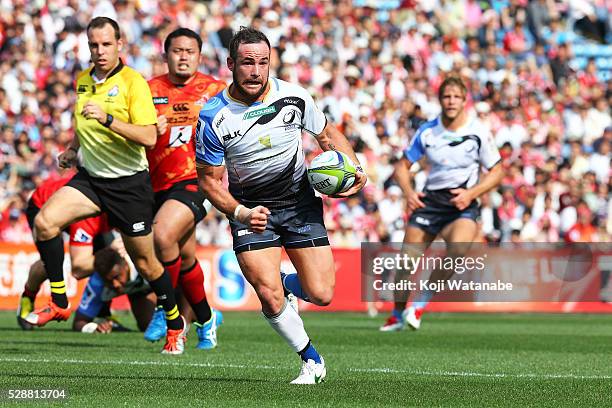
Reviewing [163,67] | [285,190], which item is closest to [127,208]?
[285,190]

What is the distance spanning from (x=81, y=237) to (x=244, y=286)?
705cm

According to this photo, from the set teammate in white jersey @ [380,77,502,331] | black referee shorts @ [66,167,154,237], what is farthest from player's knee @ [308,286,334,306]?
teammate in white jersey @ [380,77,502,331]

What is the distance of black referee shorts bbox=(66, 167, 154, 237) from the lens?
1105 cm

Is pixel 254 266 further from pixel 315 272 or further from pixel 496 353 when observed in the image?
pixel 496 353

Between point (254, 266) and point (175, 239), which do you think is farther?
point (175, 239)

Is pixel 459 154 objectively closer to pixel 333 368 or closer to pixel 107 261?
pixel 107 261

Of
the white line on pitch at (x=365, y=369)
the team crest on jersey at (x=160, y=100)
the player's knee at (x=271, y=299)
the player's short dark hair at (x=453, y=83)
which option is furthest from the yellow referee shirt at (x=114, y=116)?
the player's short dark hair at (x=453, y=83)

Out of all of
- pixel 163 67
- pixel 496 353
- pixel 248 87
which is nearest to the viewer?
pixel 248 87

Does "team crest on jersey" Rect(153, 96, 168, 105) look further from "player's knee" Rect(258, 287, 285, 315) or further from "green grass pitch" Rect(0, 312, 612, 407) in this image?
"player's knee" Rect(258, 287, 285, 315)

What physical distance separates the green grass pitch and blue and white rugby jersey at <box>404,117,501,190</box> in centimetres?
180

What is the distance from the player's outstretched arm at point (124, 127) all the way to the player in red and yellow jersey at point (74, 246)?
326 cm

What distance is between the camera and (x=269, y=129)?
8.70 meters

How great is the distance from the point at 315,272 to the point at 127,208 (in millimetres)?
2730

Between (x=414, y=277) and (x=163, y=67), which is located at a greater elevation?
(x=163, y=67)
